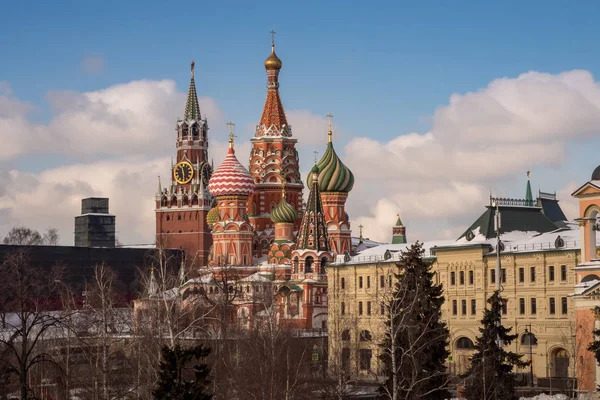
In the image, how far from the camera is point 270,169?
117 m

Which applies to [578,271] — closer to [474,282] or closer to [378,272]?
[474,282]

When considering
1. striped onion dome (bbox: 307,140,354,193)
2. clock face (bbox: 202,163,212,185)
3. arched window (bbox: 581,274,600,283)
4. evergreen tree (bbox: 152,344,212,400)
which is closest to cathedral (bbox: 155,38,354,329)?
striped onion dome (bbox: 307,140,354,193)

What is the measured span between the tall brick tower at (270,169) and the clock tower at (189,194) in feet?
79.5

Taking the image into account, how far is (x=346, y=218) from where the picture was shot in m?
110

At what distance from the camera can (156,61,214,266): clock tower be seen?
142375mm

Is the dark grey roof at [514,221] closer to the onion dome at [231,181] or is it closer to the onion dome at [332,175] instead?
the onion dome at [332,175]

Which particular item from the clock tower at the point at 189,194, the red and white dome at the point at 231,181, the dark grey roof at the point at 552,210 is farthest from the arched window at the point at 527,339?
the clock tower at the point at 189,194

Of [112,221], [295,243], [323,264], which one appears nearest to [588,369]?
[323,264]

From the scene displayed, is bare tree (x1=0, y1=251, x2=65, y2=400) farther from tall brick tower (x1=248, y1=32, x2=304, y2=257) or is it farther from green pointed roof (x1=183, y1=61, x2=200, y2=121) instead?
green pointed roof (x1=183, y1=61, x2=200, y2=121)

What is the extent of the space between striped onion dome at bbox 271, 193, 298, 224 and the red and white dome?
375 cm

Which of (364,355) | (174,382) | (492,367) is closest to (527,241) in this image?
(364,355)

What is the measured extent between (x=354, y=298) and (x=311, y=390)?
29.6 metres

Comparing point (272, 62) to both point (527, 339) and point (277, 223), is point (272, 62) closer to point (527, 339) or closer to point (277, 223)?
point (277, 223)

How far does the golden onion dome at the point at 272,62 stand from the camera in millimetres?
119438
